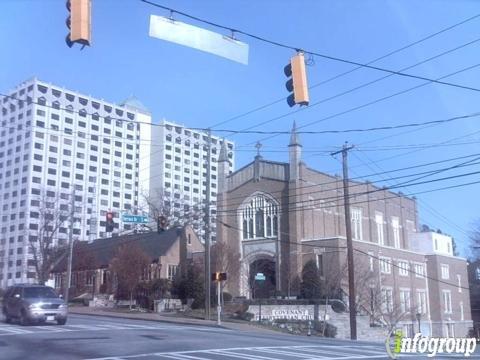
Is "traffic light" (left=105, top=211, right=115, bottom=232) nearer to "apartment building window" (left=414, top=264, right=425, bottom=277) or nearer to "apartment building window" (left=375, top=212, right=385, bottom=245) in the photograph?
"apartment building window" (left=375, top=212, right=385, bottom=245)

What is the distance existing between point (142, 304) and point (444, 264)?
33.0 meters

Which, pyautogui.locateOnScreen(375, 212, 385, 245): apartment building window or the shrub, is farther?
pyautogui.locateOnScreen(375, 212, 385, 245): apartment building window

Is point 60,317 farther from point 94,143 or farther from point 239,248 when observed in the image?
point 94,143

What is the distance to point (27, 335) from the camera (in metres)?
19.8

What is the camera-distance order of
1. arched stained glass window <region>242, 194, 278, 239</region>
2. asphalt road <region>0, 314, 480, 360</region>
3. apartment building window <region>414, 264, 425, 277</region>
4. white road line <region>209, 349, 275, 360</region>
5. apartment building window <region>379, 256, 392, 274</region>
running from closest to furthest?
asphalt road <region>0, 314, 480, 360</region>, white road line <region>209, 349, 275, 360</region>, apartment building window <region>379, 256, 392, 274</region>, arched stained glass window <region>242, 194, 278, 239</region>, apartment building window <region>414, 264, 425, 277</region>

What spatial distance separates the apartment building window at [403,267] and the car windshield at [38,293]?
39.2 meters

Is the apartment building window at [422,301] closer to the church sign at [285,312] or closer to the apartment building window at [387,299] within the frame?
the apartment building window at [387,299]

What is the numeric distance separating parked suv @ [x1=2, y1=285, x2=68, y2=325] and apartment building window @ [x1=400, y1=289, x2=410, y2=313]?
37.0m

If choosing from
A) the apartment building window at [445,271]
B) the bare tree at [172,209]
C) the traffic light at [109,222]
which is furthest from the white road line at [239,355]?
the apartment building window at [445,271]

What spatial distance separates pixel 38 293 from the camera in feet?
80.8

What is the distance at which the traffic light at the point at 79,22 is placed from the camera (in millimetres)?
9747

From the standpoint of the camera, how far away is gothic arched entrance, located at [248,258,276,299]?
2041 inches

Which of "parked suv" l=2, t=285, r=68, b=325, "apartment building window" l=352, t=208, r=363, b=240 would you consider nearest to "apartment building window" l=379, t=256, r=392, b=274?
"apartment building window" l=352, t=208, r=363, b=240

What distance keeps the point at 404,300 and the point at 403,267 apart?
134 inches
